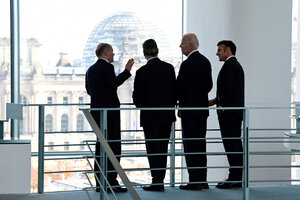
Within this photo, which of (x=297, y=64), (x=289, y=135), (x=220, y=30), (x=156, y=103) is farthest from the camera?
(x=297, y=64)

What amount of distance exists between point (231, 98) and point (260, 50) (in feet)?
6.08

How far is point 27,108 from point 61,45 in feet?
2.33

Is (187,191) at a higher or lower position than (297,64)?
lower

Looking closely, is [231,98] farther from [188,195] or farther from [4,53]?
[4,53]

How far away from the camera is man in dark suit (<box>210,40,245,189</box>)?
15.4ft

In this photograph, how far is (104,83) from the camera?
4.67 m

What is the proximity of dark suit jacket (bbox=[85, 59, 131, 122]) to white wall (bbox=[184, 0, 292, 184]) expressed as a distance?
1.99 meters

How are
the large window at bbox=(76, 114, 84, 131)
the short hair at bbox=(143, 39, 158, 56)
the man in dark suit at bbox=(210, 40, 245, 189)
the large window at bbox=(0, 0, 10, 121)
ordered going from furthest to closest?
the large window at bbox=(76, 114, 84, 131) → the large window at bbox=(0, 0, 10, 121) → the man in dark suit at bbox=(210, 40, 245, 189) → the short hair at bbox=(143, 39, 158, 56)

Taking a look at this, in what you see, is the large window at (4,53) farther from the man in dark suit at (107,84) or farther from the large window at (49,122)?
the man in dark suit at (107,84)

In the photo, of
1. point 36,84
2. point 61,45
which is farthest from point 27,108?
point 61,45

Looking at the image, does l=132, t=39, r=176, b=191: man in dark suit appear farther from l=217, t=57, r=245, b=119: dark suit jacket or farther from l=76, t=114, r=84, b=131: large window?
l=76, t=114, r=84, b=131: large window

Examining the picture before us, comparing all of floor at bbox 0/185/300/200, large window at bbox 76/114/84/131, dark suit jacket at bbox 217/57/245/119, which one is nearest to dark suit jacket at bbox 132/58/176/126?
dark suit jacket at bbox 217/57/245/119

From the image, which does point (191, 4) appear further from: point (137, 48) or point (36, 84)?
point (36, 84)

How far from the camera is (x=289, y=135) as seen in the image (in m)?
5.18
